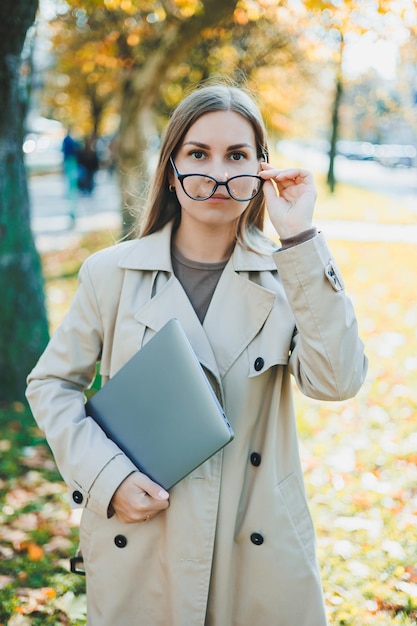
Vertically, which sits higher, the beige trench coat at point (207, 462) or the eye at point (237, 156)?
the eye at point (237, 156)

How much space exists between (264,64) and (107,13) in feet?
17.3

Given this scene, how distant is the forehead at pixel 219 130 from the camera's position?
195 cm

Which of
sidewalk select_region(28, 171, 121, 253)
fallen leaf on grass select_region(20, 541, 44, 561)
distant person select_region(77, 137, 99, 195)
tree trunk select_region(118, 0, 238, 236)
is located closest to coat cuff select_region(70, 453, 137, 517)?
fallen leaf on grass select_region(20, 541, 44, 561)

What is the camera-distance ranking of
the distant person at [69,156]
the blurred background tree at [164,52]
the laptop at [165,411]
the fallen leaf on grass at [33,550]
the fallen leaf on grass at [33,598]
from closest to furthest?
1. the laptop at [165,411]
2. the fallen leaf on grass at [33,598]
3. the fallen leaf on grass at [33,550]
4. the blurred background tree at [164,52]
5. the distant person at [69,156]

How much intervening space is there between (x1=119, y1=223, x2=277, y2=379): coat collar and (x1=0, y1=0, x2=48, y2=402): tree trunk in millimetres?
3097

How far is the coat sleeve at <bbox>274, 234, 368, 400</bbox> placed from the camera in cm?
177

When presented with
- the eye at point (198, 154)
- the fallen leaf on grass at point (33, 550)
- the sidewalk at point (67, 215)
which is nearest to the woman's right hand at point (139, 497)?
the eye at point (198, 154)

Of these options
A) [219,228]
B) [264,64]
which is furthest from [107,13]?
[219,228]

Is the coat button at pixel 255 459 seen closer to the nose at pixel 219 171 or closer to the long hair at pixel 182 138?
the long hair at pixel 182 138

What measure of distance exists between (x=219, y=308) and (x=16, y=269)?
3.35 meters

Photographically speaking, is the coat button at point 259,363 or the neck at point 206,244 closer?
the coat button at point 259,363

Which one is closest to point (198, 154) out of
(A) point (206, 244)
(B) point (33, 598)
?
(A) point (206, 244)

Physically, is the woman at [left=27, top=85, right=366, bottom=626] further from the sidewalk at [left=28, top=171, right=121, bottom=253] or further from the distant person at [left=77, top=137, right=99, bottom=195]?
the distant person at [left=77, top=137, right=99, bottom=195]


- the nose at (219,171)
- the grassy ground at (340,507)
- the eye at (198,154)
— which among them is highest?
the eye at (198,154)
